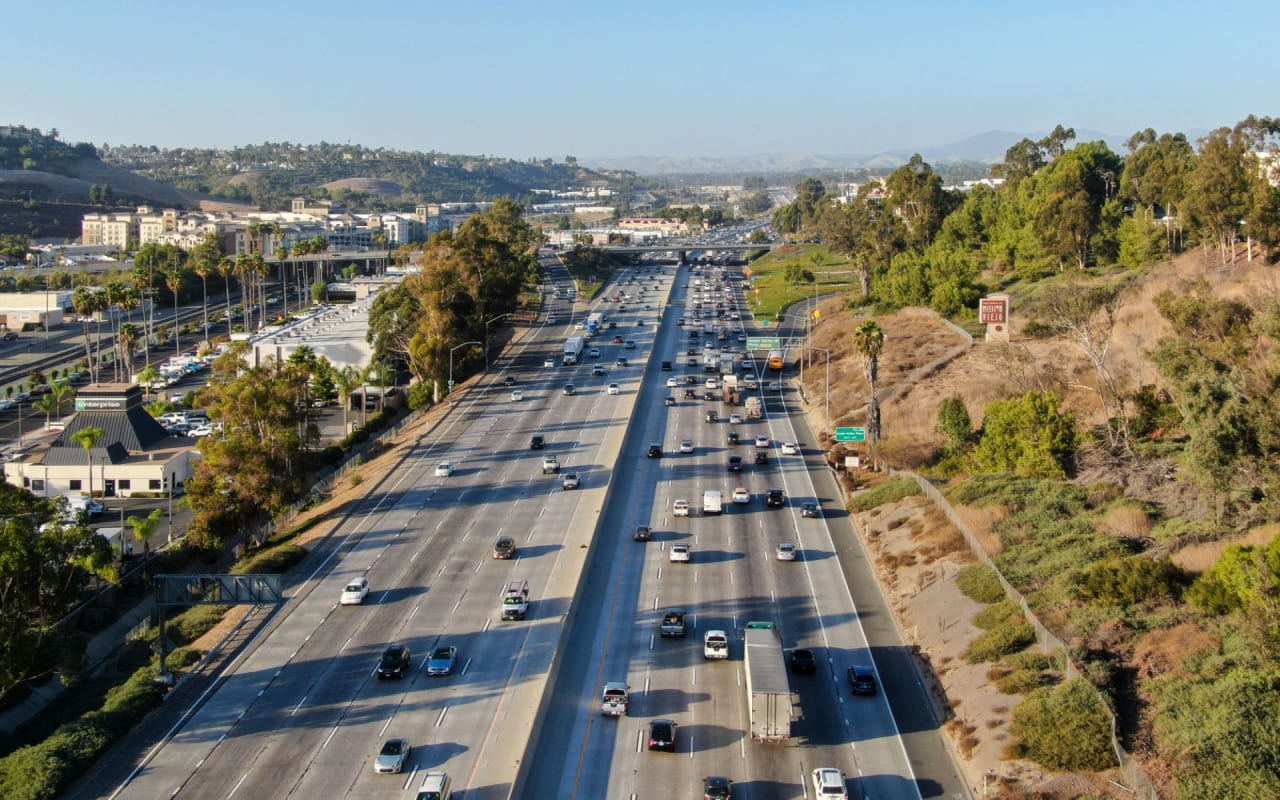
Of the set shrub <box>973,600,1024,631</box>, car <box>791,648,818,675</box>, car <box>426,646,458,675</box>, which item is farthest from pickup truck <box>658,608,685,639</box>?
shrub <box>973,600,1024,631</box>

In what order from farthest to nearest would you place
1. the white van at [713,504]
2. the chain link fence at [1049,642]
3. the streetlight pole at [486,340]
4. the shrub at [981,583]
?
the streetlight pole at [486,340] < the white van at [713,504] < the shrub at [981,583] < the chain link fence at [1049,642]

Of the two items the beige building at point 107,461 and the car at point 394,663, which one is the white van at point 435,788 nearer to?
the car at point 394,663

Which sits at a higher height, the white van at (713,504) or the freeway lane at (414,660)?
the white van at (713,504)

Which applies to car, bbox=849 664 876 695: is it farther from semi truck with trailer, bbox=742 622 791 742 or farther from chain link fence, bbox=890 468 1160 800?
chain link fence, bbox=890 468 1160 800

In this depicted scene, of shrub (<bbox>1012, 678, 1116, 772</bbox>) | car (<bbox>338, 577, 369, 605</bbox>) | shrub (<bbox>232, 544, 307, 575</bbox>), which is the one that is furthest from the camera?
shrub (<bbox>232, 544, 307, 575</bbox>)

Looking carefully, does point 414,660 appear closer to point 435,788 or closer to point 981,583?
point 435,788

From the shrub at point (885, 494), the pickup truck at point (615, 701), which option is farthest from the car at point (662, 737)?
the shrub at point (885, 494)

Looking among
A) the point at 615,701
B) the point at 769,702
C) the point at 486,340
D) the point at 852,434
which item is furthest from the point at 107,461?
the point at 769,702
